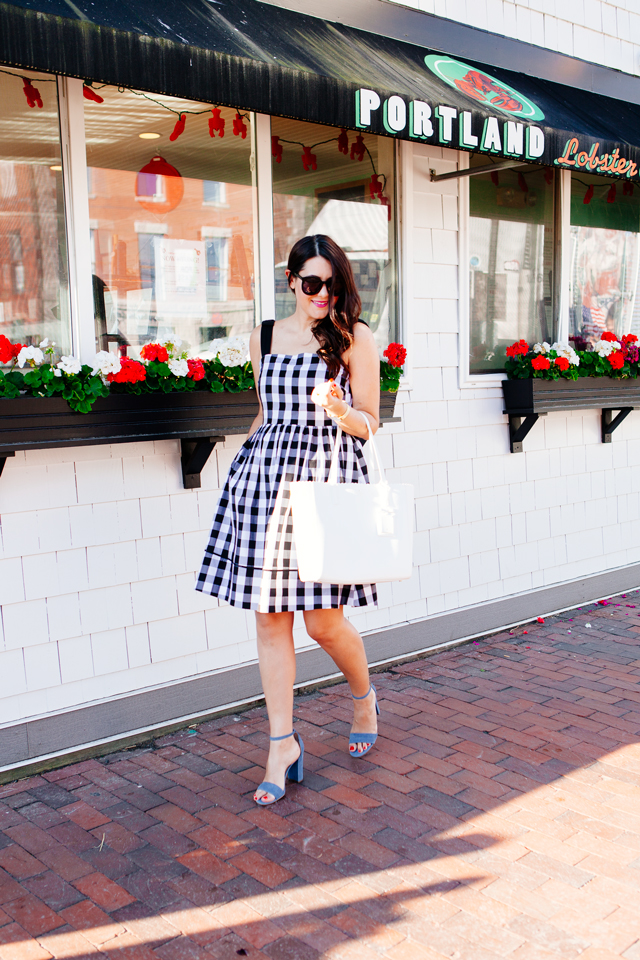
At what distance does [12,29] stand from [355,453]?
5.57 feet

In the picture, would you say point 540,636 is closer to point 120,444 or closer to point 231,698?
point 231,698

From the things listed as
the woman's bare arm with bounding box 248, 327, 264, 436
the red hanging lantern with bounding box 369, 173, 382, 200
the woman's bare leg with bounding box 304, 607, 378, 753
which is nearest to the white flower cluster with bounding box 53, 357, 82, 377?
the woman's bare arm with bounding box 248, 327, 264, 436

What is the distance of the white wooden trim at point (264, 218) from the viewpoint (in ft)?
13.3

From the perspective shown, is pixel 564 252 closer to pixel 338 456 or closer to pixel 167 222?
pixel 167 222

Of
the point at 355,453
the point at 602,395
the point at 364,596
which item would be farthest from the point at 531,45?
the point at 364,596

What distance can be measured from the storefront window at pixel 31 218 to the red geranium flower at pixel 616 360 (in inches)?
132

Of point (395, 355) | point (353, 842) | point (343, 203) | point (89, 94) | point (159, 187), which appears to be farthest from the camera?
point (343, 203)

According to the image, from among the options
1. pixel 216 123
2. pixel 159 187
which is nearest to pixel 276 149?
pixel 216 123

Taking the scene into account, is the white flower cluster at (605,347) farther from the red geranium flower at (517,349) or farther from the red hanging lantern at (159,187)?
the red hanging lantern at (159,187)

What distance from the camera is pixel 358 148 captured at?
4.52m

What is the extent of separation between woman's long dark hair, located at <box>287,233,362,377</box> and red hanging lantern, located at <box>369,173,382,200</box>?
1.70 m

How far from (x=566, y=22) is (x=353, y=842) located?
4.98m

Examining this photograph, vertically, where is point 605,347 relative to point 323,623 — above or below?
above

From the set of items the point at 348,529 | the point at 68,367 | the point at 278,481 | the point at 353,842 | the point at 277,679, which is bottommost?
the point at 353,842
